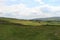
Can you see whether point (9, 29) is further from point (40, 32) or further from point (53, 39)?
point (53, 39)

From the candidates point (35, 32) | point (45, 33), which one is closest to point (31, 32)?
point (35, 32)

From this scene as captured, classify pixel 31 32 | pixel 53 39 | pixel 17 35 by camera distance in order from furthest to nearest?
pixel 31 32
pixel 17 35
pixel 53 39

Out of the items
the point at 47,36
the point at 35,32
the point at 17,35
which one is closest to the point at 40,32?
the point at 35,32

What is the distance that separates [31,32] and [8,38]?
10.6m

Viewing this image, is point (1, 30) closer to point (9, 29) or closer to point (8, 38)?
point (9, 29)

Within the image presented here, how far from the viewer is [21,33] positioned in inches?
2219

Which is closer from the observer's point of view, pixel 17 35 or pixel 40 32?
pixel 17 35

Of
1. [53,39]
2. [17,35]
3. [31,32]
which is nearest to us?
[53,39]

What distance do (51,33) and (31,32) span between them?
7540 mm

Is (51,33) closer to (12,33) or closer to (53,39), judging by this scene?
(53,39)

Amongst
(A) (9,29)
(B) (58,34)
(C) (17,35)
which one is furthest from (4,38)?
(B) (58,34)

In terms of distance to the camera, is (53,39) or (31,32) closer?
(53,39)

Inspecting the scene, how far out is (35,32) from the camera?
58.3 m

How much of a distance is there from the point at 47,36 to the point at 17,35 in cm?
1058
